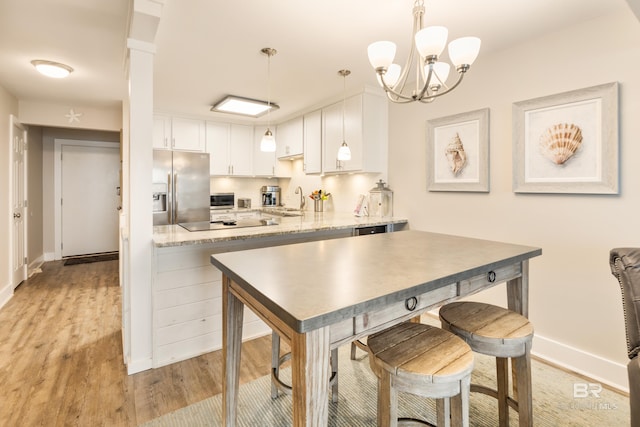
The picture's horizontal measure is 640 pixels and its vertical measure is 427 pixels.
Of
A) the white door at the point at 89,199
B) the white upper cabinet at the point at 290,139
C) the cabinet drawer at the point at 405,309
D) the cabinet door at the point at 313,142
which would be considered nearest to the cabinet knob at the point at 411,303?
the cabinet drawer at the point at 405,309

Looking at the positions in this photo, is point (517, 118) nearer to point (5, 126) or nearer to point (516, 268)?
point (516, 268)

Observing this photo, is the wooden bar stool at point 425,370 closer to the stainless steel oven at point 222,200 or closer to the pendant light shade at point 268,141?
the pendant light shade at point 268,141

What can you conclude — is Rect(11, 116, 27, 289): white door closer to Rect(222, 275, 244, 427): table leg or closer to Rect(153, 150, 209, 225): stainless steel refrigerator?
Rect(153, 150, 209, 225): stainless steel refrigerator

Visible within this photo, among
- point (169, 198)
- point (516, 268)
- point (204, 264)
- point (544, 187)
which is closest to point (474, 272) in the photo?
point (516, 268)

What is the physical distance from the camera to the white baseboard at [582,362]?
6.78ft

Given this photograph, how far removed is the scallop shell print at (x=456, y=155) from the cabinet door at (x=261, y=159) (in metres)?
2.98

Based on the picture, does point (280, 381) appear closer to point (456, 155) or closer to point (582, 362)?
point (582, 362)

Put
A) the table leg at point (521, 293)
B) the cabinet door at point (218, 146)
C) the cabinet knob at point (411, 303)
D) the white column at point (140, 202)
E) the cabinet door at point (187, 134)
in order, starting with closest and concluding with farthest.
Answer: the cabinet knob at point (411, 303), the table leg at point (521, 293), the white column at point (140, 202), the cabinet door at point (187, 134), the cabinet door at point (218, 146)

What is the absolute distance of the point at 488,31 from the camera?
2.29 meters

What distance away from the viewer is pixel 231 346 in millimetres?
1495

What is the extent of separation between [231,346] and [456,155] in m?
2.50

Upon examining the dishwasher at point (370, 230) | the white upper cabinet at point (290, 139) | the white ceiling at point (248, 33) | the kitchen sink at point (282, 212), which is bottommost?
the dishwasher at point (370, 230)

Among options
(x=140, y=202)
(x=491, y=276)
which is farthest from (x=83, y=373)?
(x=491, y=276)

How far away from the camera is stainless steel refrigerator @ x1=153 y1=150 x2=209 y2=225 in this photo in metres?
3.96
